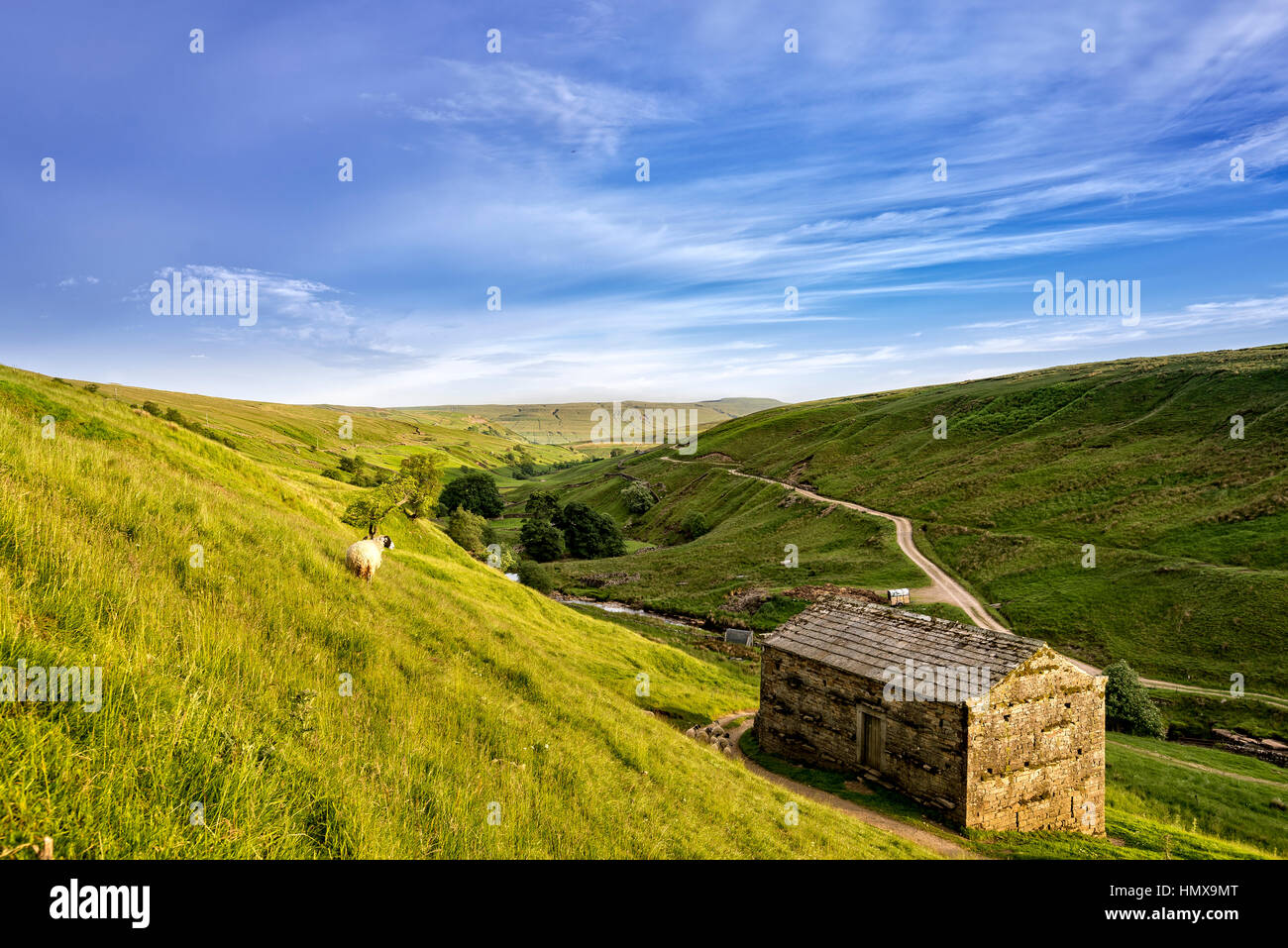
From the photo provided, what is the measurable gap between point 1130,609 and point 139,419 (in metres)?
67.7

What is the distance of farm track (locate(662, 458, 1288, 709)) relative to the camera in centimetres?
3659

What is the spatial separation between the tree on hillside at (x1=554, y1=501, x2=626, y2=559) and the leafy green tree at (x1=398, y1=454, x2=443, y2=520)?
163 feet

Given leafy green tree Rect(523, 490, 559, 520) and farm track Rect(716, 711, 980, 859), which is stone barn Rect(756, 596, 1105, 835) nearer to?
farm track Rect(716, 711, 980, 859)

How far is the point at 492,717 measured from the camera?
9414 mm

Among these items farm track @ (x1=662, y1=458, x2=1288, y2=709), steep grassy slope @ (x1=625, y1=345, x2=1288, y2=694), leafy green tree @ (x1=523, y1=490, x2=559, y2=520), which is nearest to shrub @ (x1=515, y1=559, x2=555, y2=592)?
steep grassy slope @ (x1=625, y1=345, x2=1288, y2=694)

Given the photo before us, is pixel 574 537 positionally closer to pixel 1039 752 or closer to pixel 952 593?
pixel 952 593

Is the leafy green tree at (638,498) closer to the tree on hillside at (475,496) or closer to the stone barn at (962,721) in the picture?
the tree on hillside at (475,496)

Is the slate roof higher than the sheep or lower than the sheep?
lower

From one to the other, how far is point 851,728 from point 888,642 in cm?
365

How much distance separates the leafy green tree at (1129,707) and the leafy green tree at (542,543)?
7164 centimetres

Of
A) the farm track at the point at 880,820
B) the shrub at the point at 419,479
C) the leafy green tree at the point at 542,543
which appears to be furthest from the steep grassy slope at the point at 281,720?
the leafy green tree at the point at 542,543

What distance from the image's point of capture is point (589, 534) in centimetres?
9556
